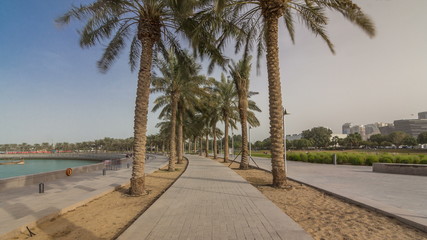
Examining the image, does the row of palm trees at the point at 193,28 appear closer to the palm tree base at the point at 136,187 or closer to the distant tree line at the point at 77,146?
the palm tree base at the point at 136,187

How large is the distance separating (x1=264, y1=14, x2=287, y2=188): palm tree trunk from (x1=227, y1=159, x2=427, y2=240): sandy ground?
1.77 metres

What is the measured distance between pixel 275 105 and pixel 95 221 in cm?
744

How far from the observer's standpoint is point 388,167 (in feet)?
51.5

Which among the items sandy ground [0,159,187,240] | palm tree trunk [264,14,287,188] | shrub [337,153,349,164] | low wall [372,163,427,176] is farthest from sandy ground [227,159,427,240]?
shrub [337,153,349,164]

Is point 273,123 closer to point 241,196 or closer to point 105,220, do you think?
point 241,196

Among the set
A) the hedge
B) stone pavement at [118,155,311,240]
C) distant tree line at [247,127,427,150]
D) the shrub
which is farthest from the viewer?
distant tree line at [247,127,427,150]

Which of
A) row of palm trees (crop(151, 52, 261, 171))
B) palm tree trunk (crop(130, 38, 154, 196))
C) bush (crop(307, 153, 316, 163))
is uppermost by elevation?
row of palm trees (crop(151, 52, 261, 171))

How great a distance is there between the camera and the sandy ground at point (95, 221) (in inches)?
198

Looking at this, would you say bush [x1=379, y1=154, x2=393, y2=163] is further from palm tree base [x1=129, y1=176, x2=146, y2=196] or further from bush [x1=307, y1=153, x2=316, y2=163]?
palm tree base [x1=129, y1=176, x2=146, y2=196]

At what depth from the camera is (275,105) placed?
9.96m

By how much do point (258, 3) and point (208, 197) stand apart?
27.2 ft

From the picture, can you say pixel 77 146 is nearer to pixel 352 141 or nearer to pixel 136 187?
pixel 352 141

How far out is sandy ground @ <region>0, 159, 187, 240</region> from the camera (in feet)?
16.5

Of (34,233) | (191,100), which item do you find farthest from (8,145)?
(34,233)
